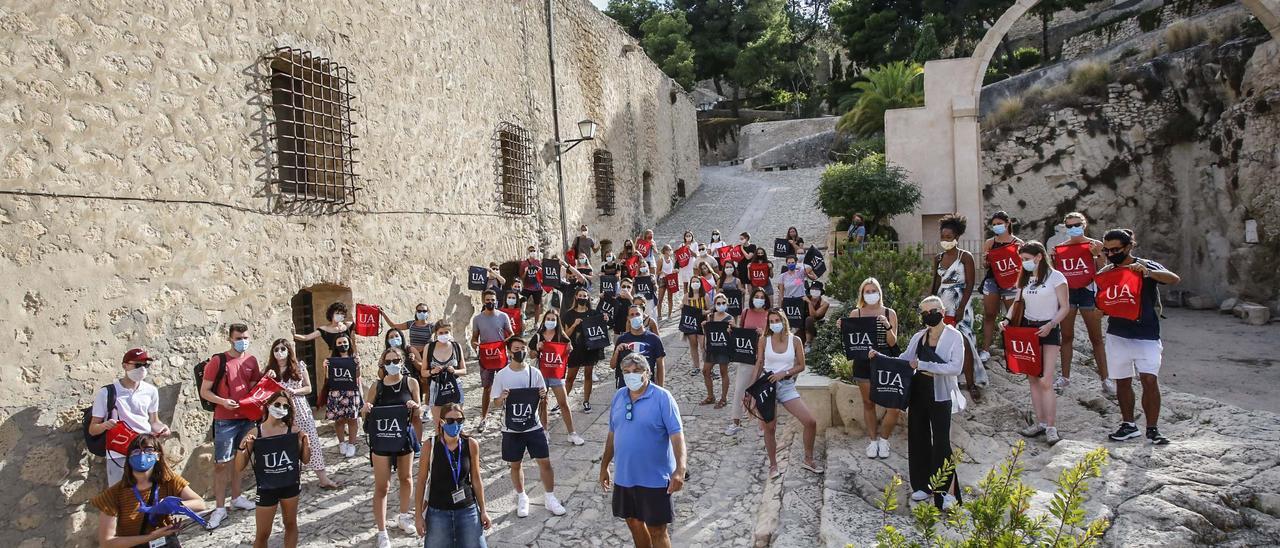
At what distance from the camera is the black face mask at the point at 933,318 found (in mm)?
6102

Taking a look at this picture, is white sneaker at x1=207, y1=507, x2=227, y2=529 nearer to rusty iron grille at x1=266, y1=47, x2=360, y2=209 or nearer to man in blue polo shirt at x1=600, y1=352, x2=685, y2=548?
rusty iron grille at x1=266, y1=47, x2=360, y2=209

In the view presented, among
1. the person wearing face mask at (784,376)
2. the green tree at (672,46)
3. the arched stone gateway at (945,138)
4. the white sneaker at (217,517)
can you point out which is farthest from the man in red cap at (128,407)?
the green tree at (672,46)

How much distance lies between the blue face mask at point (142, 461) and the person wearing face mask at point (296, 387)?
1961 millimetres

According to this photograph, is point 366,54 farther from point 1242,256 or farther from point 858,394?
point 1242,256

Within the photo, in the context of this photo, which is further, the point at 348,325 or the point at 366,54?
the point at 366,54

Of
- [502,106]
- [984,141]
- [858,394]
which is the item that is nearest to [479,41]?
[502,106]

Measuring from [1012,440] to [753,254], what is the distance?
222 inches

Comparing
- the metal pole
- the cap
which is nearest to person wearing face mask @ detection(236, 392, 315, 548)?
the cap

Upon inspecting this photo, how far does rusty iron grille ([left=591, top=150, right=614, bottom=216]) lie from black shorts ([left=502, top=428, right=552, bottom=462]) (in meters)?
13.3

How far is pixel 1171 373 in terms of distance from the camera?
11.4 meters

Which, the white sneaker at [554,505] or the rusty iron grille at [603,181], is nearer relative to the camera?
the white sneaker at [554,505]

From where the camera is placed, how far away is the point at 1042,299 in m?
6.91

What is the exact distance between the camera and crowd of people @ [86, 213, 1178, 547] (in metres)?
5.43

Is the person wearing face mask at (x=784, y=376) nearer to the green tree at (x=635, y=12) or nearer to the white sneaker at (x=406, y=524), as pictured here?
the white sneaker at (x=406, y=524)
